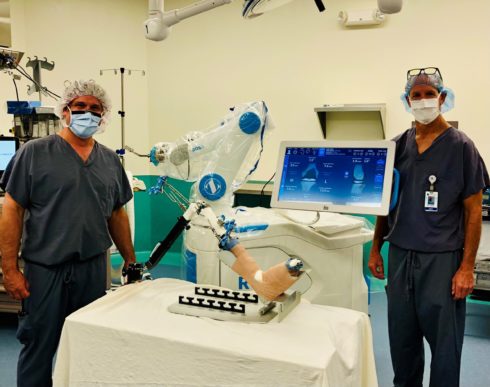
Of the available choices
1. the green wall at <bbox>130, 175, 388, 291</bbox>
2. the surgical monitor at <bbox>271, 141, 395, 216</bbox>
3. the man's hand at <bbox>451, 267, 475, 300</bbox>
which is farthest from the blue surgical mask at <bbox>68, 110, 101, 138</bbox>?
the green wall at <bbox>130, 175, 388, 291</bbox>

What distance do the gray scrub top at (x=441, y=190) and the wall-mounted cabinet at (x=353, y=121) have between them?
6.00ft

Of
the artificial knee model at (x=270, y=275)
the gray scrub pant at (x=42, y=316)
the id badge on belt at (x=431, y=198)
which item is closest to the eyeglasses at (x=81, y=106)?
the gray scrub pant at (x=42, y=316)

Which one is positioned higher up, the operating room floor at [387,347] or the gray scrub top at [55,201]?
the gray scrub top at [55,201]

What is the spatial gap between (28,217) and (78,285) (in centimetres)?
34

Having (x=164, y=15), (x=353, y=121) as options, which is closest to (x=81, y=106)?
(x=164, y=15)

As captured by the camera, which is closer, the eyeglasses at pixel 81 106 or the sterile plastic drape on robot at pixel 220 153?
the sterile plastic drape on robot at pixel 220 153

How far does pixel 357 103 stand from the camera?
411cm

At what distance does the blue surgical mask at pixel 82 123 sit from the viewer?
2141 millimetres

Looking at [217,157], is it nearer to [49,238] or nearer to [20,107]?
[49,238]

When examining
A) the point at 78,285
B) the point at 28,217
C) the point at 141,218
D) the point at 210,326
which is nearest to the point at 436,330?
the point at 210,326

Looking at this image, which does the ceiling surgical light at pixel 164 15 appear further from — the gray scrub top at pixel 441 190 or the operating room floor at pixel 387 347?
the operating room floor at pixel 387 347

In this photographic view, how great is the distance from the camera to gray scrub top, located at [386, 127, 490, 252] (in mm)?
2078

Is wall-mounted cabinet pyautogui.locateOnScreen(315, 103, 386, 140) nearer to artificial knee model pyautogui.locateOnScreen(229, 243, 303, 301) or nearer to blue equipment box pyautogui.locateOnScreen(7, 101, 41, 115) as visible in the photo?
blue equipment box pyautogui.locateOnScreen(7, 101, 41, 115)

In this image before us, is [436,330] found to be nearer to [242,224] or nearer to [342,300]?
[342,300]
